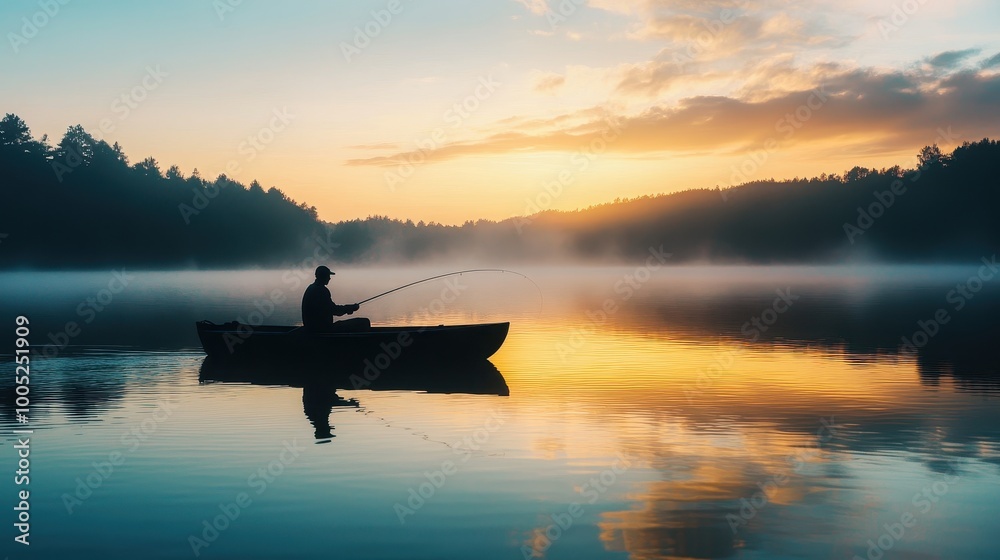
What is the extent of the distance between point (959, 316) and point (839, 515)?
36.0 meters

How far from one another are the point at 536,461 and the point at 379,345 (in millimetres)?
10916

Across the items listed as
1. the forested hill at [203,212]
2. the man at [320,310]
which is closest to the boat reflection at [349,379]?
the man at [320,310]

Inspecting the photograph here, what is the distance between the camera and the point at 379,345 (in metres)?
22.4

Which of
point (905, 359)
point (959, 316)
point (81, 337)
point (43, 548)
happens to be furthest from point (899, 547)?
point (959, 316)

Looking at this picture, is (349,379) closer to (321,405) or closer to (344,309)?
(344,309)

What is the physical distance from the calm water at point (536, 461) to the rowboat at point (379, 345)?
3.74ft

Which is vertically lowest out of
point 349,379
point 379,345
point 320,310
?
point 349,379

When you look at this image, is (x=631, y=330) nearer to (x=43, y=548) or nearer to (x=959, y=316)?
(x=959, y=316)

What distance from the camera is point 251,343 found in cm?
2353

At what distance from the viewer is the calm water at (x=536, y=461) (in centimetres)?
Answer: 870

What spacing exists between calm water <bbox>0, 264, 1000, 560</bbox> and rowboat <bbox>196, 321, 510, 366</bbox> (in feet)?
3.74

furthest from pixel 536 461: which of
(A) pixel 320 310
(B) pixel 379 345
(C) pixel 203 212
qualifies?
(C) pixel 203 212

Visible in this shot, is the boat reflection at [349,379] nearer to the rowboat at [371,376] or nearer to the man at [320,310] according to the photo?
the rowboat at [371,376]

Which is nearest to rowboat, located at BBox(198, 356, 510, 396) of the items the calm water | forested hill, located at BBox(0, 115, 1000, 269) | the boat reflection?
the boat reflection
